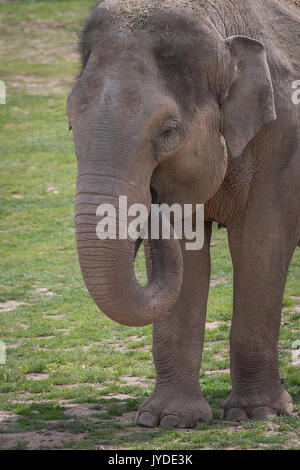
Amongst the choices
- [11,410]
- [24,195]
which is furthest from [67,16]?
[11,410]

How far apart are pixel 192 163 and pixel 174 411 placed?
75.1 inches

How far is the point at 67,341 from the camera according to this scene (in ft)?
34.2

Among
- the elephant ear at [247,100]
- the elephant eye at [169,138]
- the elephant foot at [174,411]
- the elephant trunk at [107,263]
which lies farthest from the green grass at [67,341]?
the elephant eye at [169,138]

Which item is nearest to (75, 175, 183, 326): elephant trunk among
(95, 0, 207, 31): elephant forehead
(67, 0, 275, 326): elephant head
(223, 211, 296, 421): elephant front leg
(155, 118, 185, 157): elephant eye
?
(67, 0, 275, 326): elephant head

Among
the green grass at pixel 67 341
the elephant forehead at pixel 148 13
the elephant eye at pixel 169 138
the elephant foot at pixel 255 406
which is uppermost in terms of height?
the elephant forehead at pixel 148 13

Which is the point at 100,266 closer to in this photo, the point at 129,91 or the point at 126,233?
the point at 126,233

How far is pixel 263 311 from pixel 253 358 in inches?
14.7

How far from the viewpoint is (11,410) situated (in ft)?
26.6

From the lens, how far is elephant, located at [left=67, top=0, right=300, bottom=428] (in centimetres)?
594

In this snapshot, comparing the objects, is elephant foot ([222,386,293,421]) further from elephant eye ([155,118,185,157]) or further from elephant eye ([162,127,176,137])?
elephant eye ([162,127,176,137])

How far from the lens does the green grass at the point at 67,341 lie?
710 cm

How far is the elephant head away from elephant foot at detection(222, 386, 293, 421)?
159 centimetres

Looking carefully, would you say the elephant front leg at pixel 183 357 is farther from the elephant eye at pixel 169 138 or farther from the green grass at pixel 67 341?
the elephant eye at pixel 169 138

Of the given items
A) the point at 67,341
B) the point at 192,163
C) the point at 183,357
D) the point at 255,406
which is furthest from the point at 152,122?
the point at 67,341
